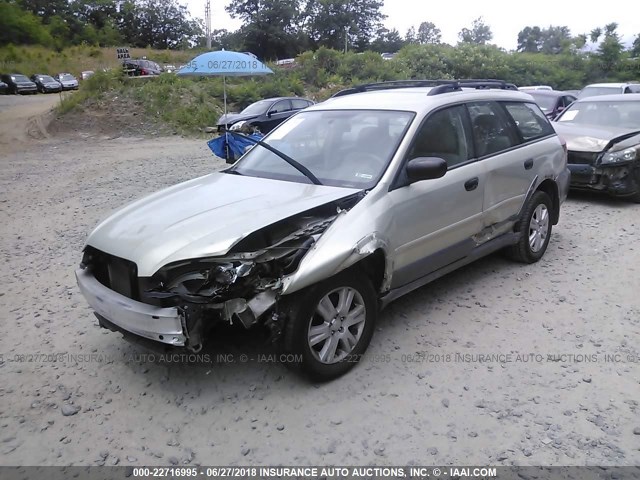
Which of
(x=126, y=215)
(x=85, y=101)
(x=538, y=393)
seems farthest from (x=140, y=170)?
(x=85, y=101)

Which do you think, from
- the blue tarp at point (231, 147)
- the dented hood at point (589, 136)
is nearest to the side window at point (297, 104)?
the blue tarp at point (231, 147)

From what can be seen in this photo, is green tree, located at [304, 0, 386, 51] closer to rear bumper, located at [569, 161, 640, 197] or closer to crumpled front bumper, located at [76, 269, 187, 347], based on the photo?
rear bumper, located at [569, 161, 640, 197]

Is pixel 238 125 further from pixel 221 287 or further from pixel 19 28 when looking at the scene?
pixel 19 28

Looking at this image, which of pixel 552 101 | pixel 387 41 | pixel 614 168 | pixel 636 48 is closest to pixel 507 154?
pixel 614 168

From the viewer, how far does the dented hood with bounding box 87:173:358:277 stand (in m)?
2.87

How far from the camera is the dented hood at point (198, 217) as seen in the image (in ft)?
9.41

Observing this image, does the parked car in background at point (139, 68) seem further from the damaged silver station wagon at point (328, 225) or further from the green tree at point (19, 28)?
the green tree at point (19, 28)

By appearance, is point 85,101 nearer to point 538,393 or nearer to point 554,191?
point 554,191

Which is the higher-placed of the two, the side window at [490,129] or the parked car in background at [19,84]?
the side window at [490,129]

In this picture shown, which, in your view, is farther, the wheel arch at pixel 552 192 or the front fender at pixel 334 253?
the wheel arch at pixel 552 192

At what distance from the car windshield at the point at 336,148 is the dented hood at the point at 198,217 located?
7.0 inches

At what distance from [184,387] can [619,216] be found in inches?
250

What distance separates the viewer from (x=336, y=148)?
155 inches

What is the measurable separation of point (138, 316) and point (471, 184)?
2.69 meters
